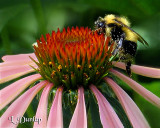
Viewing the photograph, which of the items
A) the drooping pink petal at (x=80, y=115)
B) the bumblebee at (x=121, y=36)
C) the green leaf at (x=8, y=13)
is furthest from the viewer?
the green leaf at (x=8, y=13)

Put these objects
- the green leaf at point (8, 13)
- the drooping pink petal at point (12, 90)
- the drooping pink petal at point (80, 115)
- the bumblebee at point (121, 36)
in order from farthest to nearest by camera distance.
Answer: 1. the green leaf at point (8, 13)
2. the bumblebee at point (121, 36)
3. the drooping pink petal at point (12, 90)
4. the drooping pink petal at point (80, 115)

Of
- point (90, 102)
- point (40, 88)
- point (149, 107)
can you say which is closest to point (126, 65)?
point (90, 102)

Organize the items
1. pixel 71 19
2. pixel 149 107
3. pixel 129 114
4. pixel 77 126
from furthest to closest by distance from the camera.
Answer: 1. pixel 71 19
2. pixel 149 107
3. pixel 129 114
4. pixel 77 126

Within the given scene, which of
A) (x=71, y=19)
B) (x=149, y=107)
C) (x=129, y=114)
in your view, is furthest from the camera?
(x=71, y=19)

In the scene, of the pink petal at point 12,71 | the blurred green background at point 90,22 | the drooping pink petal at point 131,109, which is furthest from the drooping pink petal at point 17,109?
the blurred green background at point 90,22

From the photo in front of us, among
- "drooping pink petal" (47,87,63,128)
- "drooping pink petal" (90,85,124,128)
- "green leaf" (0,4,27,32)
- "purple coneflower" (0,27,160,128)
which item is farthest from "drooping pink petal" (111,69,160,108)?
"green leaf" (0,4,27,32)

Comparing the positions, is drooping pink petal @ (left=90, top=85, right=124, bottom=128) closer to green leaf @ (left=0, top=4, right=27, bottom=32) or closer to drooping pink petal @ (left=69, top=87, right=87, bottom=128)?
drooping pink petal @ (left=69, top=87, right=87, bottom=128)

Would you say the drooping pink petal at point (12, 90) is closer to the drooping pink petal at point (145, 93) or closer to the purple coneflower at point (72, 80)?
the purple coneflower at point (72, 80)

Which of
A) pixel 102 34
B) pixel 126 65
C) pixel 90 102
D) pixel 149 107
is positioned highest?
pixel 102 34

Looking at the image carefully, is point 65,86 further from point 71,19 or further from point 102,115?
point 71,19

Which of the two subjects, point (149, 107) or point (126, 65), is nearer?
point (126, 65)
